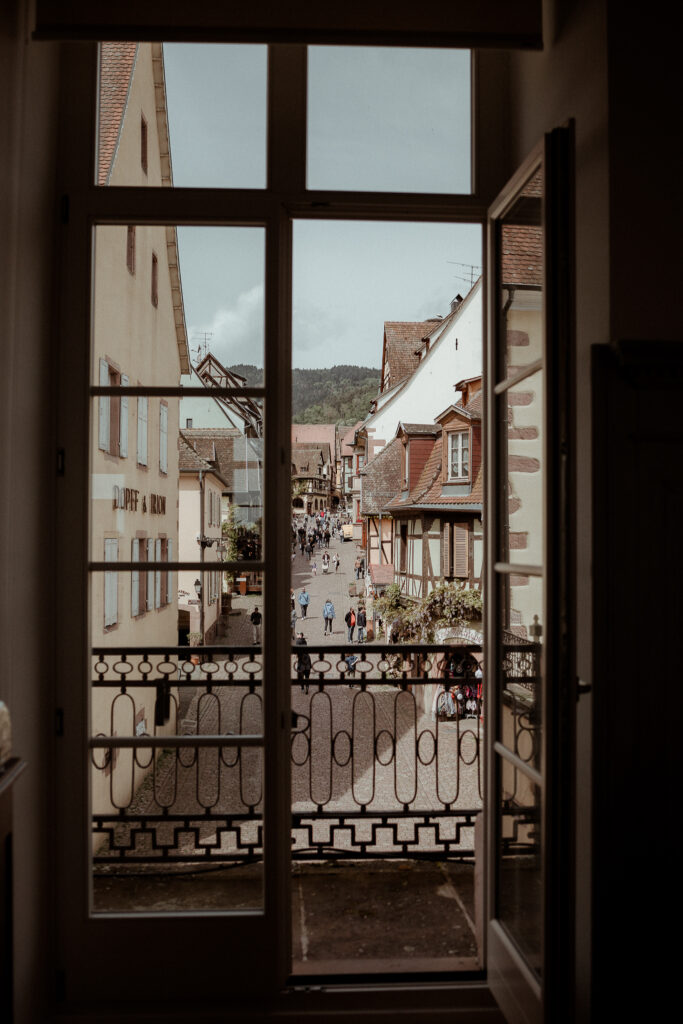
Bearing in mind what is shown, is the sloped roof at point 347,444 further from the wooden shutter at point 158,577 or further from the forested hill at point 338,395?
the wooden shutter at point 158,577

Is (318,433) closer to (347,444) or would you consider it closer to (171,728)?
(347,444)

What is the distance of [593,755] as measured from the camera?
5.14ft

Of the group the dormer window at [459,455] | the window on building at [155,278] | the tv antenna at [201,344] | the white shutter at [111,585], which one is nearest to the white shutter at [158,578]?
the white shutter at [111,585]

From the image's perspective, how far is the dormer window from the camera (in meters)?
11.8

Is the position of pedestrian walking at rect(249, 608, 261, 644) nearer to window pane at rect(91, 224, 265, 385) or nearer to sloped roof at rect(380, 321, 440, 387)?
window pane at rect(91, 224, 265, 385)

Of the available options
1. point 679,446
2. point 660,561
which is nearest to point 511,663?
point 660,561

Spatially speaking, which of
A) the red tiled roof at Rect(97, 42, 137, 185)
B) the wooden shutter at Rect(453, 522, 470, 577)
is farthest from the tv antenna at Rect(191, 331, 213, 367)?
the wooden shutter at Rect(453, 522, 470, 577)

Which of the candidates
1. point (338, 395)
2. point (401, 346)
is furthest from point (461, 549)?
point (338, 395)

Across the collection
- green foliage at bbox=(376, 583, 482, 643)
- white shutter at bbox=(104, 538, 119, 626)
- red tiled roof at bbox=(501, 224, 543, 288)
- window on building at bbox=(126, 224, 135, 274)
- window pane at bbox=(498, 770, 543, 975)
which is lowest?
green foliage at bbox=(376, 583, 482, 643)

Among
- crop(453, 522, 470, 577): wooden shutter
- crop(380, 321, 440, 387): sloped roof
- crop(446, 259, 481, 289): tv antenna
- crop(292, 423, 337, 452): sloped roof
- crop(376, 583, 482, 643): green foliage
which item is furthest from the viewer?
crop(292, 423, 337, 452): sloped roof

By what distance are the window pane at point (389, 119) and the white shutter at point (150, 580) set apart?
1.13m

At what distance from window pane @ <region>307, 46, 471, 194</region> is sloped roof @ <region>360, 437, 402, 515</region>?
13.0m

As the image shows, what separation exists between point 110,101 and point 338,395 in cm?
1660

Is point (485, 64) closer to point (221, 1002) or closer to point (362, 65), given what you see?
point (362, 65)
